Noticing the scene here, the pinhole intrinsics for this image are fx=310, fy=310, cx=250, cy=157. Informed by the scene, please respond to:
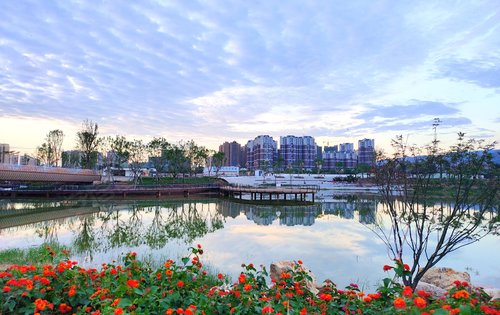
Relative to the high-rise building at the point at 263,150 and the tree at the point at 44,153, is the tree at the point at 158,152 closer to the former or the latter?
the tree at the point at 44,153

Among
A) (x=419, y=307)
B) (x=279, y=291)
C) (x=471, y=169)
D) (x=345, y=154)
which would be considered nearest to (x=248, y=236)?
(x=471, y=169)

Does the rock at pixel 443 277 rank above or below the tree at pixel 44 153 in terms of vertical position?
below

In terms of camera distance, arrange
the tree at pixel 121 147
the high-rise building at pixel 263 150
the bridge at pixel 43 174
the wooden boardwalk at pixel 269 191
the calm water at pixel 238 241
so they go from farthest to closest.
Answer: the high-rise building at pixel 263 150 < the tree at pixel 121 147 < the wooden boardwalk at pixel 269 191 < the bridge at pixel 43 174 < the calm water at pixel 238 241

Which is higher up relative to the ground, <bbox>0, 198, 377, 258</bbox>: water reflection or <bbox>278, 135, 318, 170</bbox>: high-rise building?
<bbox>278, 135, 318, 170</bbox>: high-rise building

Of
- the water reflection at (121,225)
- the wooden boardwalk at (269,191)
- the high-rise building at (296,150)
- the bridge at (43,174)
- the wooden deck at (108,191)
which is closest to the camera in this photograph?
the water reflection at (121,225)

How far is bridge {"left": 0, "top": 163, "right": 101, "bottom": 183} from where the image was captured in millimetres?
32562

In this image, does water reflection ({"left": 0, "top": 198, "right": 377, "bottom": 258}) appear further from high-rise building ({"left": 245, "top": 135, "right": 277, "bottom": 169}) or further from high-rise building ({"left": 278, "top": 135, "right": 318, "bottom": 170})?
high-rise building ({"left": 278, "top": 135, "right": 318, "bottom": 170})

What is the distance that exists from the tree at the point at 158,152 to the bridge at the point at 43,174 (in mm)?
11297

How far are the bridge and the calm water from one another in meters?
10.6

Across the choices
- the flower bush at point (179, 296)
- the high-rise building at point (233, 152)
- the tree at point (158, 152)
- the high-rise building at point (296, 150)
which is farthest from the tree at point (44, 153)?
the high-rise building at point (233, 152)

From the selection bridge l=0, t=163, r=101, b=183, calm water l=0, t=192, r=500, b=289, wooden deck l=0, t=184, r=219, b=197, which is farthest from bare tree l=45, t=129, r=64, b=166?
calm water l=0, t=192, r=500, b=289

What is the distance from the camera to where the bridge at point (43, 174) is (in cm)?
3256

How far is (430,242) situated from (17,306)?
16574 mm

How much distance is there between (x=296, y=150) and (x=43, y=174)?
4548 inches
